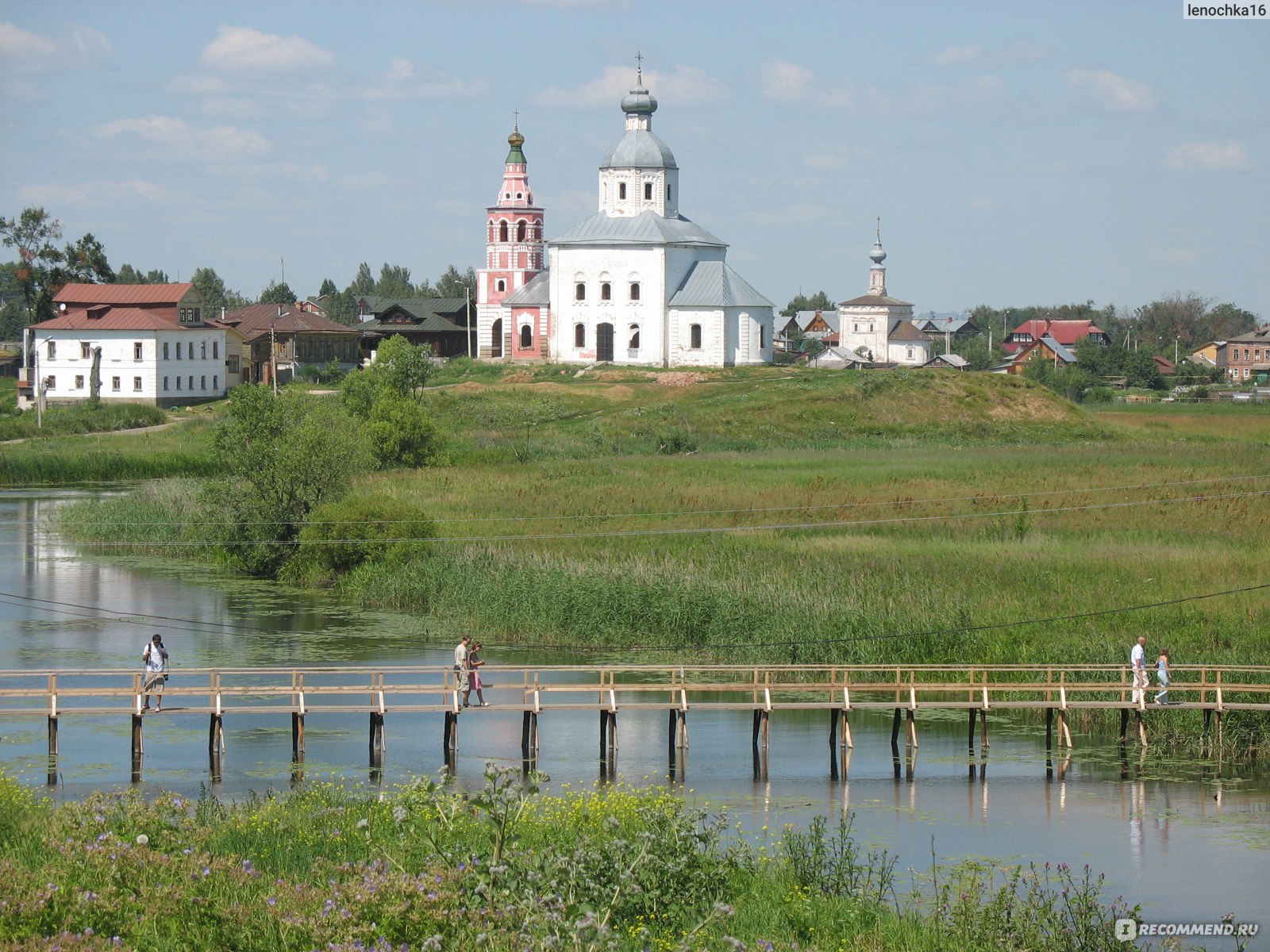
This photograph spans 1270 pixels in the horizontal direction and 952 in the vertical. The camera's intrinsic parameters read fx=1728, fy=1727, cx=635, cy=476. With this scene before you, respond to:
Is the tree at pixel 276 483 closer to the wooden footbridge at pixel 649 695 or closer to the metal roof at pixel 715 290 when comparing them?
the wooden footbridge at pixel 649 695

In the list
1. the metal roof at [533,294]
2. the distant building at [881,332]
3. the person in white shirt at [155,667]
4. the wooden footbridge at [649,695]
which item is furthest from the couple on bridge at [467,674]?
the distant building at [881,332]

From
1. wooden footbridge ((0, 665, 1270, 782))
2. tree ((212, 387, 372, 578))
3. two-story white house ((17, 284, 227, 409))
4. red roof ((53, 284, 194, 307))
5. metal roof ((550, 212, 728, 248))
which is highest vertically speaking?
metal roof ((550, 212, 728, 248))

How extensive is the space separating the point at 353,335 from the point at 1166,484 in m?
70.0

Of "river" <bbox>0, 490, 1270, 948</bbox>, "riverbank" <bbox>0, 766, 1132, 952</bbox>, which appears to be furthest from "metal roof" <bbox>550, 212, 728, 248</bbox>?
"riverbank" <bbox>0, 766, 1132, 952</bbox>

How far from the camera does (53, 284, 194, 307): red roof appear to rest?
3711 inches

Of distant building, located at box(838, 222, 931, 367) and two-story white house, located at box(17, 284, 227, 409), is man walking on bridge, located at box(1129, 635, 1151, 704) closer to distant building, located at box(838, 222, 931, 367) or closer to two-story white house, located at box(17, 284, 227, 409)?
two-story white house, located at box(17, 284, 227, 409)

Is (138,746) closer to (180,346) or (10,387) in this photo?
(180,346)

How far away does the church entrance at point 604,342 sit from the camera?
94.1 m

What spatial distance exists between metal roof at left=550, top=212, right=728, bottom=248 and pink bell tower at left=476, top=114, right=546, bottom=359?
6369 mm

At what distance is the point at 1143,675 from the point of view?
3022 cm

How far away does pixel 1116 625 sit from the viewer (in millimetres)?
35188

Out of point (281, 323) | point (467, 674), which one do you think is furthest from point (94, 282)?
point (467, 674)

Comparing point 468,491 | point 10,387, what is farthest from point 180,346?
point 468,491

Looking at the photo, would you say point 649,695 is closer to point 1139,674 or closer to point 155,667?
point 1139,674
